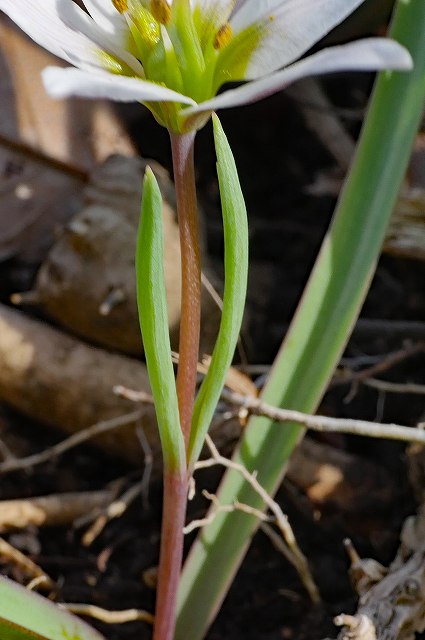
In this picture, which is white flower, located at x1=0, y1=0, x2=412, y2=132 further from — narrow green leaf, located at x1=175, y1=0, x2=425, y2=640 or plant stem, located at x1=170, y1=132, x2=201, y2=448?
narrow green leaf, located at x1=175, y1=0, x2=425, y2=640

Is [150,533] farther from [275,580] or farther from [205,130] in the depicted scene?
[205,130]

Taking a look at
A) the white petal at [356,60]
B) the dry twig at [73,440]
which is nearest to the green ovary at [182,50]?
the white petal at [356,60]

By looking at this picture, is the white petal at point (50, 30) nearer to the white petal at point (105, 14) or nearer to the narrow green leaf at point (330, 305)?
the white petal at point (105, 14)

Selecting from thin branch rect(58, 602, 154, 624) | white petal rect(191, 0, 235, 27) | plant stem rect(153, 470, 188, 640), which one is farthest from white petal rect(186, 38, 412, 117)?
thin branch rect(58, 602, 154, 624)

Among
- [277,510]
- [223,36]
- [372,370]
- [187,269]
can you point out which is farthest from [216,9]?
[372,370]

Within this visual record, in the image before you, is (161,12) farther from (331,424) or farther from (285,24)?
→ (331,424)

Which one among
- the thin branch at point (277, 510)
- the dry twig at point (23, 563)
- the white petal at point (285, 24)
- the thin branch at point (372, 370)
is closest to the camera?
the white petal at point (285, 24)

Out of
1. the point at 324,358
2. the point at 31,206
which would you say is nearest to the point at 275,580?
the point at 324,358
